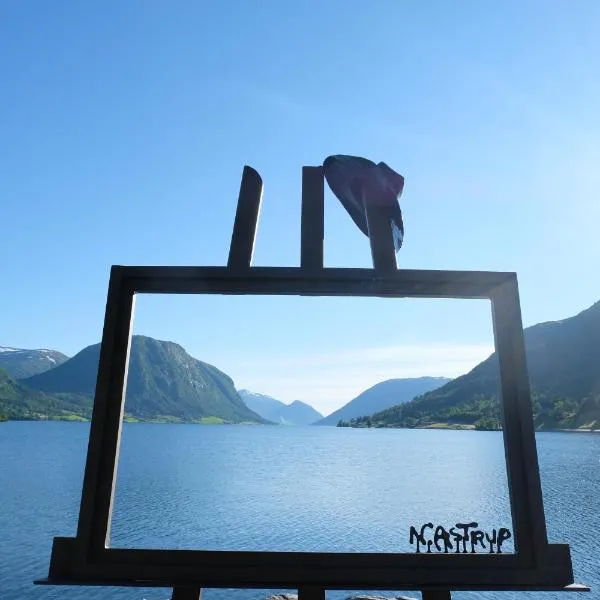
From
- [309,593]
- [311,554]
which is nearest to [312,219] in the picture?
[311,554]

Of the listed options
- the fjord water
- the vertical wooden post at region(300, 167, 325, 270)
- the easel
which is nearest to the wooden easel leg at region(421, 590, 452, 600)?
the easel

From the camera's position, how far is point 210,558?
3.65m

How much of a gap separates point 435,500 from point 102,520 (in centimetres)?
5617

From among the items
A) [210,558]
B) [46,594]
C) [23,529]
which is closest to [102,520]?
[210,558]

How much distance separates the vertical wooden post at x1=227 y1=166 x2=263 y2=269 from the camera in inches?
172

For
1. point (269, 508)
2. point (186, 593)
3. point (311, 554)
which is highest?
point (311, 554)

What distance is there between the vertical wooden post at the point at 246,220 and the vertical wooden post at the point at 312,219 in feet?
1.51

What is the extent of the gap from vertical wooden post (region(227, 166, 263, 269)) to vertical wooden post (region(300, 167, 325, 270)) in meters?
0.46

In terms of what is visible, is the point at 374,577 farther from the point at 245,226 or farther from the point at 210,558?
the point at 245,226

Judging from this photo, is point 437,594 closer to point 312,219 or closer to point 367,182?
point 312,219

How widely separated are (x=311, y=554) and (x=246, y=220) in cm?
293

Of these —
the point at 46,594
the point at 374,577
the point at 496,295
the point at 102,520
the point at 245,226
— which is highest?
the point at 245,226

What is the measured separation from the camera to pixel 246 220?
181 inches

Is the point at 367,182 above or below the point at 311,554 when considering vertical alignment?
above
